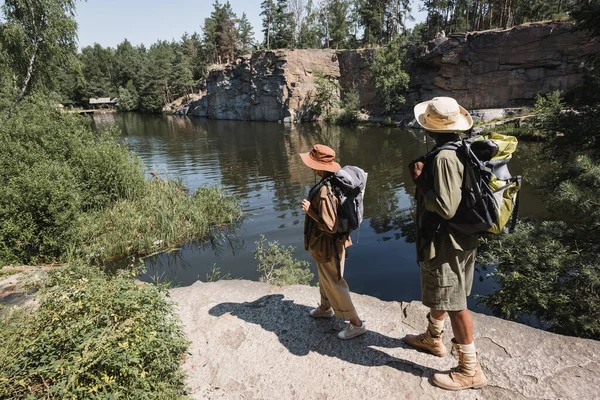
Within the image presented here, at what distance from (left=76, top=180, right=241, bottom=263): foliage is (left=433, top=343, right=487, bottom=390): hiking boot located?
26.6ft

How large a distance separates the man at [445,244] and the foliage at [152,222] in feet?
26.5

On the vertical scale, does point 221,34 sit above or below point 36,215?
above

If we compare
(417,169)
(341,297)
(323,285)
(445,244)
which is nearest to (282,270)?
(323,285)

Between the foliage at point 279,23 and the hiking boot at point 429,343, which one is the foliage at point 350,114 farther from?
the hiking boot at point 429,343

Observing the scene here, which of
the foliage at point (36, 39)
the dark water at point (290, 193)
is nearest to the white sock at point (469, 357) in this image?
the dark water at point (290, 193)

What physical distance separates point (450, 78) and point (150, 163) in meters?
32.8

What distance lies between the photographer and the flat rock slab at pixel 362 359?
2.96 metres

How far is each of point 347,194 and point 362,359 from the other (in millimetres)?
1630

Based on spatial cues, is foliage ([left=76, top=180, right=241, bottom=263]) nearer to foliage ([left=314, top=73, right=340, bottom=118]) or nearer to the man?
the man

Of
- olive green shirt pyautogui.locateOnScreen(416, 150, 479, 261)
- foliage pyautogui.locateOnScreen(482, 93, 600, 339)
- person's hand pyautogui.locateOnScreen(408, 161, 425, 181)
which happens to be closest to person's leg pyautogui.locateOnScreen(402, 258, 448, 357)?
olive green shirt pyautogui.locateOnScreen(416, 150, 479, 261)

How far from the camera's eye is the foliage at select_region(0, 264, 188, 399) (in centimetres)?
226

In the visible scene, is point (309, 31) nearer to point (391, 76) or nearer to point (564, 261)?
point (391, 76)

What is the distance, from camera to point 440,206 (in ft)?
8.45

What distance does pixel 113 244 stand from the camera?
8859mm
